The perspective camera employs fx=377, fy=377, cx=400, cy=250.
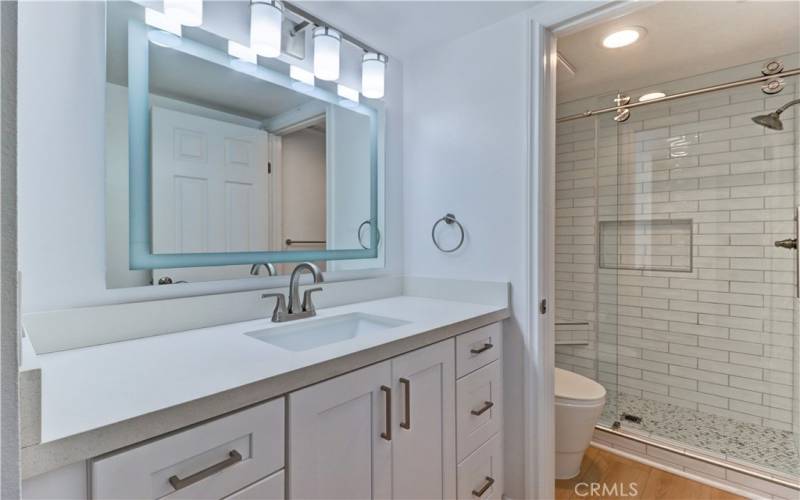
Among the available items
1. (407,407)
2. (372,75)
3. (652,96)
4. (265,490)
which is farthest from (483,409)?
(652,96)

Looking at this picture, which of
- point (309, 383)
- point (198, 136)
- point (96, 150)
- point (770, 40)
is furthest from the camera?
point (770, 40)

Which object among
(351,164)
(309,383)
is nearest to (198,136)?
(351,164)

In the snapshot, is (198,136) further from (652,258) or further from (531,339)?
(652,258)

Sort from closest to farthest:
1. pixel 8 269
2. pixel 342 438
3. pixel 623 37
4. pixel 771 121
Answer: pixel 8 269 → pixel 342 438 → pixel 623 37 → pixel 771 121

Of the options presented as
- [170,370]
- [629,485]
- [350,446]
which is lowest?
[629,485]

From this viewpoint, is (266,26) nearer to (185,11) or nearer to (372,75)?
(185,11)

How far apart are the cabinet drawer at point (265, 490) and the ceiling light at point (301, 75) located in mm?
1426

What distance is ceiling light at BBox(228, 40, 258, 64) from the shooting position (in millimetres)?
1373

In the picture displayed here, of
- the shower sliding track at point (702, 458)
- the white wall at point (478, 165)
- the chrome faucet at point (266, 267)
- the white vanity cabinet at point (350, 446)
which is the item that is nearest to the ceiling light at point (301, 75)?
the white wall at point (478, 165)

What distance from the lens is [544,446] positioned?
5.17 feet

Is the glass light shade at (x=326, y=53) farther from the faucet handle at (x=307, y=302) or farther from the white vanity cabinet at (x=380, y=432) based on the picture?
the white vanity cabinet at (x=380, y=432)

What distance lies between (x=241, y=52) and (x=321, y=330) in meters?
1.08

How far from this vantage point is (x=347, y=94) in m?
1.78

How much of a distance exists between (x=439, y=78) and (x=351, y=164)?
620 mm
